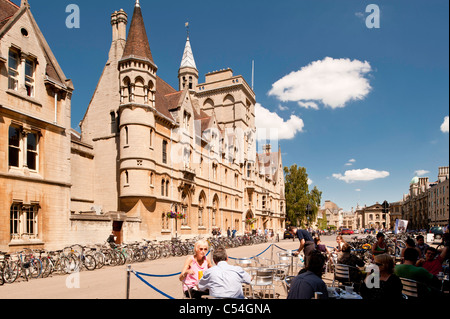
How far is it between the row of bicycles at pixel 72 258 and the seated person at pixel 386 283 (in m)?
12.1

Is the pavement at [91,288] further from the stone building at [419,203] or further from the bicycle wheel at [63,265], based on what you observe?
the stone building at [419,203]

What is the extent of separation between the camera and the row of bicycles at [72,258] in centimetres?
1262

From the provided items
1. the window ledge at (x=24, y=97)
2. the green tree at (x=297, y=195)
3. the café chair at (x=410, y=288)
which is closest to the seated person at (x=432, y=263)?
the café chair at (x=410, y=288)

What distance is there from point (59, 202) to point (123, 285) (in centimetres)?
925

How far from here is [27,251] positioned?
607 inches

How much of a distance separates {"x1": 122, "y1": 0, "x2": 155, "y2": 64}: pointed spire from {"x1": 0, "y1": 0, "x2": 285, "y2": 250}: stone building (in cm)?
8

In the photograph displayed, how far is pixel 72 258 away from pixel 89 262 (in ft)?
3.33

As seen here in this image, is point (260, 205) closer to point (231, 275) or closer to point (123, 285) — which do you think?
point (123, 285)

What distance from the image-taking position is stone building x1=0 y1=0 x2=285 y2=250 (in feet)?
54.7

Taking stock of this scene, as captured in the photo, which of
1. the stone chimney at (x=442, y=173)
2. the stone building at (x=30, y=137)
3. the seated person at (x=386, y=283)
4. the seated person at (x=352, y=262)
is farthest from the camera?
the stone chimney at (x=442, y=173)

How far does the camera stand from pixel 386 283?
523 centimetres

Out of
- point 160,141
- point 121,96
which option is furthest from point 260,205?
point 121,96

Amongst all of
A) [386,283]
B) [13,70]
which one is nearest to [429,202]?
[13,70]

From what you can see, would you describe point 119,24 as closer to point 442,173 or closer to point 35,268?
point 35,268
